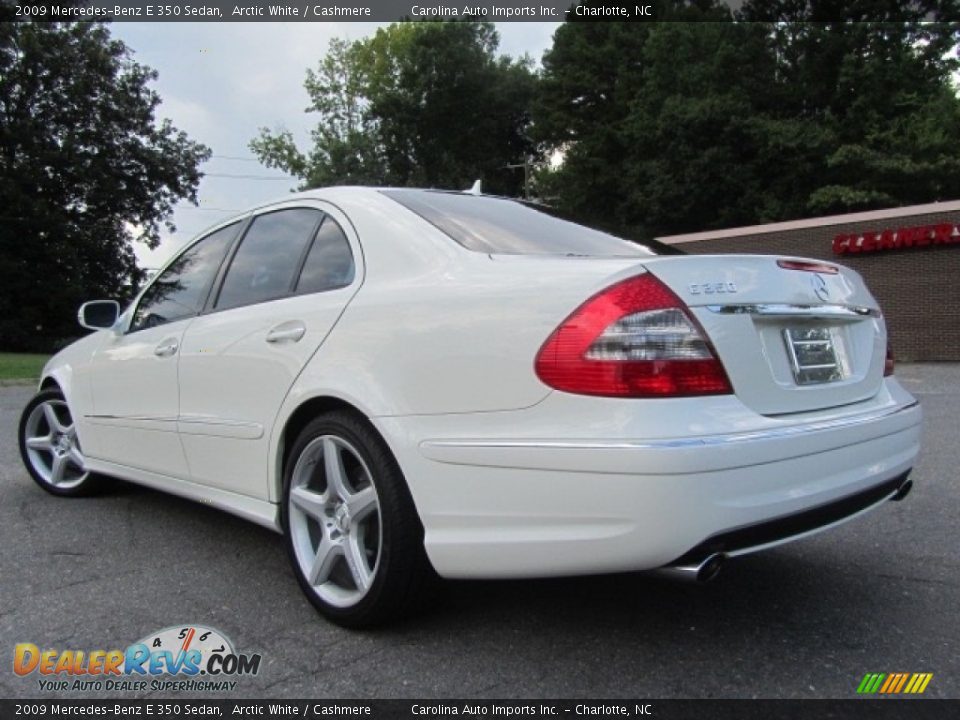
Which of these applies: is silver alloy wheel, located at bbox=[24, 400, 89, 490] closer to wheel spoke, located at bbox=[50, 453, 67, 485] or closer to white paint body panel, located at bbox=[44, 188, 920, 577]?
wheel spoke, located at bbox=[50, 453, 67, 485]

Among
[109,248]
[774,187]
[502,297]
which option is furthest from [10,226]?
[502,297]

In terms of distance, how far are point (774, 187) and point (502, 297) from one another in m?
32.9

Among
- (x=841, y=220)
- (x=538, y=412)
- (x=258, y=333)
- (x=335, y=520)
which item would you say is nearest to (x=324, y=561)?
(x=335, y=520)

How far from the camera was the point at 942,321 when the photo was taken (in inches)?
685

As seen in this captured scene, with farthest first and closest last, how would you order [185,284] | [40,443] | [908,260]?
1. [908,260]
2. [40,443]
3. [185,284]

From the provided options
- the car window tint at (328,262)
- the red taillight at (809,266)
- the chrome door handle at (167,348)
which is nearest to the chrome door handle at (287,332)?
the car window tint at (328,262)

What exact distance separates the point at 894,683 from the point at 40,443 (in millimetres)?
4600

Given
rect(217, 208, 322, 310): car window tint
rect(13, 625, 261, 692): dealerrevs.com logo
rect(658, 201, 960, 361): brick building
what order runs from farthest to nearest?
rect(658, 201, 960, 361): brick building < rect(217, 208, 322, 310): car window tint < rect(13, 625, 261, 692): dealerrevs.com logo

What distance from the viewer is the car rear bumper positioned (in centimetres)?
193

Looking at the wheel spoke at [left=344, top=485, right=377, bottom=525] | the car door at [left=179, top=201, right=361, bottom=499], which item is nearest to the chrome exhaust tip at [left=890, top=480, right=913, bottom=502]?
the wheel spoke at [left=344, top=485, right=377, bottom=525]

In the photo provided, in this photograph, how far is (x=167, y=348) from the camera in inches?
138

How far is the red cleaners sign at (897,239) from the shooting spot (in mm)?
16875

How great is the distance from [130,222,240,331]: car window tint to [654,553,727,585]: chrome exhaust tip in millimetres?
2428

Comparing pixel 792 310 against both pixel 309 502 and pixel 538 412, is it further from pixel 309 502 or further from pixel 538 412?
pixel 309 502
